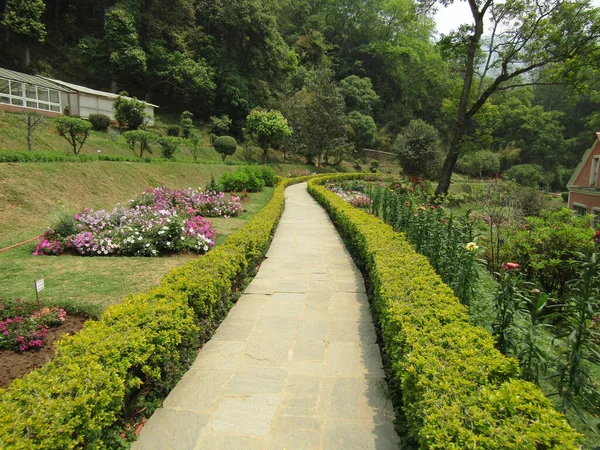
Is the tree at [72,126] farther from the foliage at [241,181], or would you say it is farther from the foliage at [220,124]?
the foliage at [220,124]

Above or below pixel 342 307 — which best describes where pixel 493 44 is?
above

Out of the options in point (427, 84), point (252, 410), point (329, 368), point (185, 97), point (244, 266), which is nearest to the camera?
point (252, 410)

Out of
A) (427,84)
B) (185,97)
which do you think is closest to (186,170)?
(185,97)

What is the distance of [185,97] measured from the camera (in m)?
31.6

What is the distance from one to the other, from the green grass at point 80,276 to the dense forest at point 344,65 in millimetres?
12386

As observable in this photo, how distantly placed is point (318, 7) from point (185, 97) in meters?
31.8

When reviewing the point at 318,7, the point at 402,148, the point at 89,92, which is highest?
the point at 318,7

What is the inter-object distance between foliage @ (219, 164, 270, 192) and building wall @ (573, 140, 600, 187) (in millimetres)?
16497

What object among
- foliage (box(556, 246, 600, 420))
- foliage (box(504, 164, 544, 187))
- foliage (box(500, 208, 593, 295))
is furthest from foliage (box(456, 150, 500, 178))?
foliage (box(556, 246, 600, 420))

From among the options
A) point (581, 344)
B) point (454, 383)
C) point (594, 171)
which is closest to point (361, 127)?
point (594, 171)

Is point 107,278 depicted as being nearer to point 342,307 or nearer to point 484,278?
point 342,307

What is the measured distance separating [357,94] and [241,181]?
32.1m

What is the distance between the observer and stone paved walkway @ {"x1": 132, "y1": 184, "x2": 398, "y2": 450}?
2.50m

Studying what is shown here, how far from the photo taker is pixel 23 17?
23.5m
